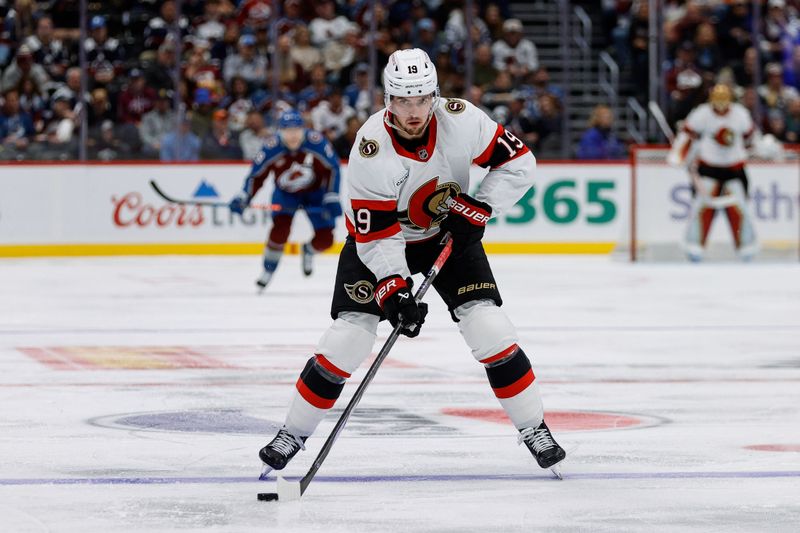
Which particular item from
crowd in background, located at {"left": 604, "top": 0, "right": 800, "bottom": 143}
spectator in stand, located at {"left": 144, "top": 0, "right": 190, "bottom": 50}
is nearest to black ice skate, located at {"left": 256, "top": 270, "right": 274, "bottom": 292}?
spectator in stand, located at {"left": 144, "top": 0, "right": 190, "bottom": 50}

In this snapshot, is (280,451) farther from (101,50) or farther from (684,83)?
(684,83)

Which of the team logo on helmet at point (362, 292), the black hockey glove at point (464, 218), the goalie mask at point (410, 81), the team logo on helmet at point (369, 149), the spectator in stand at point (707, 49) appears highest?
the goalie mask at point (410, 81)

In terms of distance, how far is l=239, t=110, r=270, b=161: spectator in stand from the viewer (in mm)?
14844

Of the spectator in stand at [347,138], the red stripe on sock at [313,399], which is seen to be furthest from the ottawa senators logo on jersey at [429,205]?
the spectator in stand at [347,138]

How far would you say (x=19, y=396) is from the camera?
243 inches

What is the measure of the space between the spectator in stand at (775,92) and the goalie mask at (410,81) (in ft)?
38.3

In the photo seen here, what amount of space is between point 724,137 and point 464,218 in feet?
32.1

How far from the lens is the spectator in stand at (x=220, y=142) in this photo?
48.6ft

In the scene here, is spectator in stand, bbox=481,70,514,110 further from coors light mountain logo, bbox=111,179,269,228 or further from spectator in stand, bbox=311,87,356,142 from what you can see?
coors light mountain logo, bbox=111,179,269,228

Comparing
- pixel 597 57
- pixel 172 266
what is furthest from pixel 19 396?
pixel 597 57

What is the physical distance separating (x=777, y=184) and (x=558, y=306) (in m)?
5.13

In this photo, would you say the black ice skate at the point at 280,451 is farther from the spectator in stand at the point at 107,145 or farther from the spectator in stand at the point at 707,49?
the spectator in stand at the point at 707,49

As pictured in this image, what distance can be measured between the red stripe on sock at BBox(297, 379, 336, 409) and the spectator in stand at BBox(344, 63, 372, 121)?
34.8ft

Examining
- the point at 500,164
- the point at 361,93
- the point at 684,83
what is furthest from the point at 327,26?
the point at 500,164
